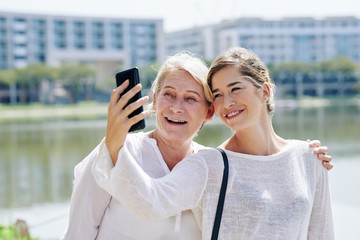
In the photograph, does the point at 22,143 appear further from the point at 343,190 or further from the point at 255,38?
the point at 255,38

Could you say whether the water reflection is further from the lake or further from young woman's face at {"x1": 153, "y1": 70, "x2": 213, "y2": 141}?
young woman's face at {"x1": 153, "y1": 70, "x2": 213, "y2": 141}

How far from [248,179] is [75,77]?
4786 cm

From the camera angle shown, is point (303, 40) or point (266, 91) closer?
point (266, 91)

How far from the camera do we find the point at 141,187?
1125mm

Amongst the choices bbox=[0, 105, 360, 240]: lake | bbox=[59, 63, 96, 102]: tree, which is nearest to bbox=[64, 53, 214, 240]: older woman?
bbox=[0, 105, 360, 240]: lake

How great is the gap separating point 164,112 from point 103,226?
43 cm

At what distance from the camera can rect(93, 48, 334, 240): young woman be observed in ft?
3.99

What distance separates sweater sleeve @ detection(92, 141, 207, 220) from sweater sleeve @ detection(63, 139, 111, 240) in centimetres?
26

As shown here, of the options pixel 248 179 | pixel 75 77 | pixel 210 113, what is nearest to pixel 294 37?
pixel 75 77

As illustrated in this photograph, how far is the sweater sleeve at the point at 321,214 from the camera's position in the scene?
150 cm

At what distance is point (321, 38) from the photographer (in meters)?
67.1

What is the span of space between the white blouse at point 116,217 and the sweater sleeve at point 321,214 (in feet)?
1.38

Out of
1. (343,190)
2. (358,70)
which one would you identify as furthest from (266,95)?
(358,70)

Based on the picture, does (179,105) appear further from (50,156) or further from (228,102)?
(50,156)
